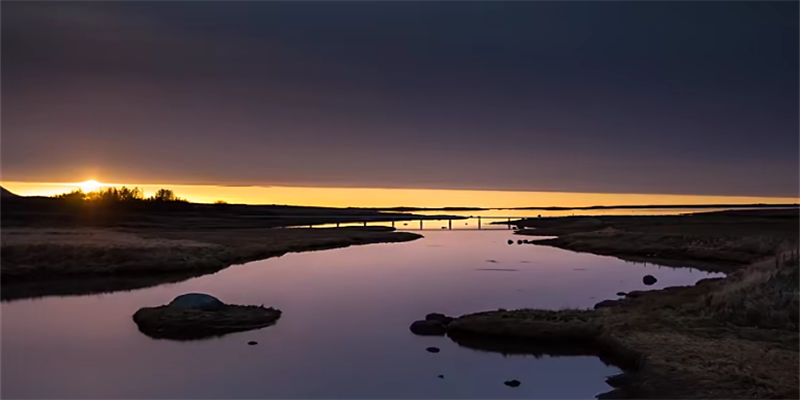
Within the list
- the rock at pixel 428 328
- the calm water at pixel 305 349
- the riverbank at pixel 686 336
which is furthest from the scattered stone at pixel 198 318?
the riverbank at pixel 686 336

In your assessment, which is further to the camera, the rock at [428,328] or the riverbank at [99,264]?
the riverbank at [99,264]

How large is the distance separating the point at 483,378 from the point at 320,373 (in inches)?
211

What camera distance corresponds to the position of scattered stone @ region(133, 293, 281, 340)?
28.5m

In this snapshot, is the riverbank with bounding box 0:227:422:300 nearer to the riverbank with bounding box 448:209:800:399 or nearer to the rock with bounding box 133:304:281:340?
the rock with bounding box 133:304:281:340

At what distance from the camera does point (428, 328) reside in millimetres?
28594

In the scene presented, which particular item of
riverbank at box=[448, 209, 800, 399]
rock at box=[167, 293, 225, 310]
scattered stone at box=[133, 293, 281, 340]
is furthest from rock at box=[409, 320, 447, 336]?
rock at box=[167, 293, 225, 310]

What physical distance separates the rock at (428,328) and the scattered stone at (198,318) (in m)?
6.77

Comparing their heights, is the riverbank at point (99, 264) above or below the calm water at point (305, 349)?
above

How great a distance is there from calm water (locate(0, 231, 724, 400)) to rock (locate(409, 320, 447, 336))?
33.8 inches

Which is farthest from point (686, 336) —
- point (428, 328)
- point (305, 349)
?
point (305, 349)

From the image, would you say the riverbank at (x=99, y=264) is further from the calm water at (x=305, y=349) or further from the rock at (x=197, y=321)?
the rock at (x=197, y=321)

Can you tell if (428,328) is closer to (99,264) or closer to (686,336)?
(686,336)

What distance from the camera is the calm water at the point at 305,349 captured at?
67.0 feet

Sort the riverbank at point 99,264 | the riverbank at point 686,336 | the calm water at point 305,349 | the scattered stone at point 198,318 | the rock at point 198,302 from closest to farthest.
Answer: the riverbank at point 686,336 → the calm water at point 305,349 → the scattered stone at point 198,318 → the rock at point 198,302 → the riverbank at point 99,264
